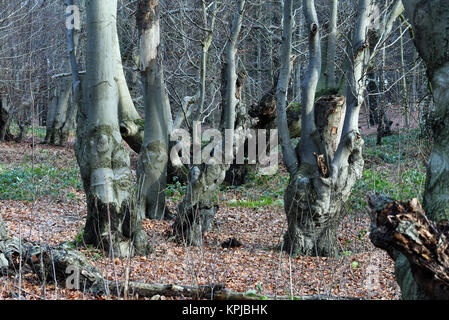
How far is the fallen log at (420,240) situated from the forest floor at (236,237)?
1.11 meters

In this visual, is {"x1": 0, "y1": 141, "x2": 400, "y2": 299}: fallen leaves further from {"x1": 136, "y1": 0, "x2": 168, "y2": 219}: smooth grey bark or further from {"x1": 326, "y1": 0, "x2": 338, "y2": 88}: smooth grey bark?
{"x1": 326, "y1": 0, "x2": 338, "y2": 88}: smooth grey bark

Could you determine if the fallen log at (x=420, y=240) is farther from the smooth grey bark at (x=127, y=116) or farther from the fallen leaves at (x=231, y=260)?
the smooth grey bark at (x=127, y=116)

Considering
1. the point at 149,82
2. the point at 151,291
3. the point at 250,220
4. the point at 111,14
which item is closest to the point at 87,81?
the point at 111,14

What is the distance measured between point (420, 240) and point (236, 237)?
5.66 m

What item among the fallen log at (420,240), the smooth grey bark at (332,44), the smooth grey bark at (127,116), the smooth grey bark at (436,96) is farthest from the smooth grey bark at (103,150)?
the fallen log at (420,240)

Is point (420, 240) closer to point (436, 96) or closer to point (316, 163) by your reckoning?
point (436, 96)

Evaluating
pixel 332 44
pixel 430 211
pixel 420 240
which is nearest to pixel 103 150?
pixel 430 211

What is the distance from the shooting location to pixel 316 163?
7.09m

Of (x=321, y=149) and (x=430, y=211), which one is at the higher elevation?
(x=321, y=149)

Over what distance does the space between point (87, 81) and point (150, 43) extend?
2763 millimetres

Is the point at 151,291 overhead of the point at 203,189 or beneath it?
beneath

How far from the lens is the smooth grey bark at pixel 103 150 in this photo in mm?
6117
